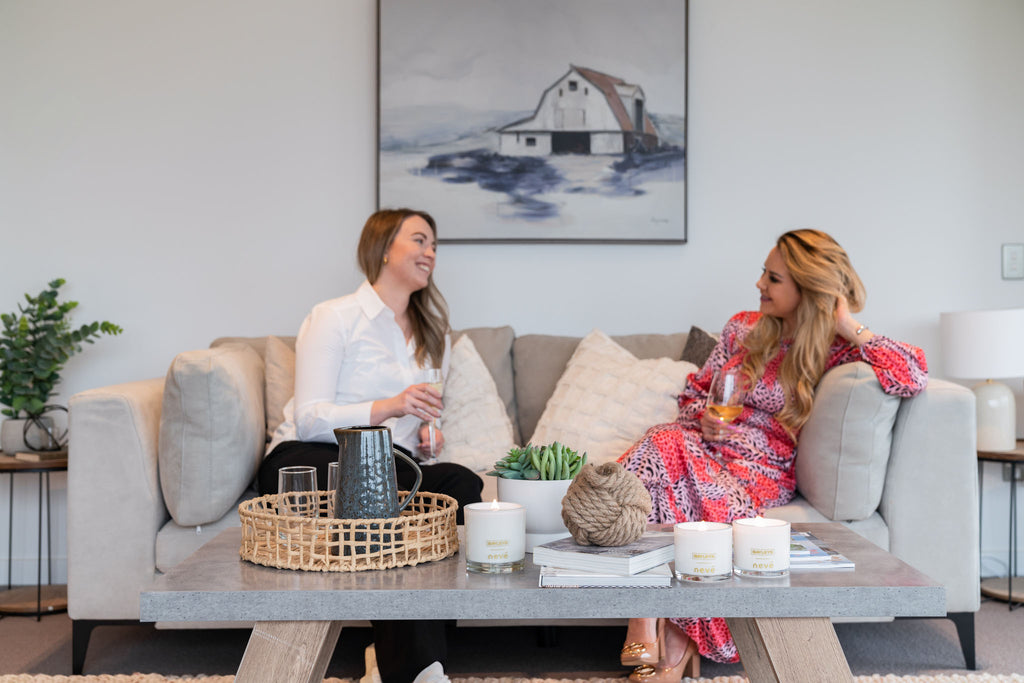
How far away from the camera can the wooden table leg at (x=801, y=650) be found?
3.73ft

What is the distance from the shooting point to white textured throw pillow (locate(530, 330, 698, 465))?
257 centimetres

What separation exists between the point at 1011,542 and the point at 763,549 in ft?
6.90

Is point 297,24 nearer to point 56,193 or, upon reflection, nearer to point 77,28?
point 77,28

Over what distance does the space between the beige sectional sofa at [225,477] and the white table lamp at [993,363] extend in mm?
590

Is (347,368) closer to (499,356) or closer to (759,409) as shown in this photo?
(499,356)

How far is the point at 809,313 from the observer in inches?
93.0

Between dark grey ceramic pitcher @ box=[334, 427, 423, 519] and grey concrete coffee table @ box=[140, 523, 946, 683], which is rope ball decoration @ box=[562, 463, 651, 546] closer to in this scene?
grey concrete coffee table @ box=[140, 523, 946, 683]

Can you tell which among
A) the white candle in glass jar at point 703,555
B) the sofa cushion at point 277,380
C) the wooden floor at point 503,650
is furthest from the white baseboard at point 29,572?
the white candle in glass jar at point 703,555

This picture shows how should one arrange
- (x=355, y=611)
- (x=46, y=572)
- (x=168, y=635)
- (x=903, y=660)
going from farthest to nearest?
(x=46, y=572), (x=168, y=635), (x=903, y=660), (x=355, y=611)

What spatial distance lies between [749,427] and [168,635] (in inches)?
66.3

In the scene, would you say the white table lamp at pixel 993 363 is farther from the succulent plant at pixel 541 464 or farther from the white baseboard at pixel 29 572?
the white baseboard at pixel 29 572

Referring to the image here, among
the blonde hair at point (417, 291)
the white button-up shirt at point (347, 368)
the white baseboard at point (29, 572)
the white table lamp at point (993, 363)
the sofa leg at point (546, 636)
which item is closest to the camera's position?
the white button-up shirt at point (347, 368)

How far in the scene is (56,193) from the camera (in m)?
3.09

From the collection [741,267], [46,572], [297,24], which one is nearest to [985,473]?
[741,267]
